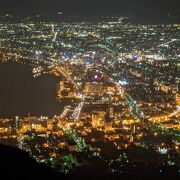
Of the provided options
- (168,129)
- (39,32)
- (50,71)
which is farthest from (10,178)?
(39,32)

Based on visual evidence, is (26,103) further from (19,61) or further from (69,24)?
(69,24)

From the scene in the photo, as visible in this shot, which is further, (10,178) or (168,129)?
(168,129)

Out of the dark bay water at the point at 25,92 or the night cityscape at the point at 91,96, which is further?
the dark bay water at the point at 25,92

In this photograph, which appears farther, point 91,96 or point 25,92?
point 25,92

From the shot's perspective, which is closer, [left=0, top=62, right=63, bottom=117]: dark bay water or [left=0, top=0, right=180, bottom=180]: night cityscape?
[left=0, top=0, right=180, bottom=180]: night cityscape
